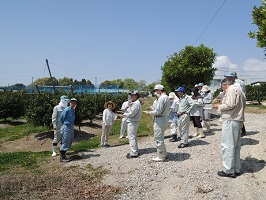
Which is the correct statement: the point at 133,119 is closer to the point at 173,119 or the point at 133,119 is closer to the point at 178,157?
the point at 178,157

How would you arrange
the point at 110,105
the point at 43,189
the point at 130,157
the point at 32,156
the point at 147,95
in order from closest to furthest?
the point at 43,189
the point at 130,157
the point at 32,156
the point at 110,105
the point at 147,95

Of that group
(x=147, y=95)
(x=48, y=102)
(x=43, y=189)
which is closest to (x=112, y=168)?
(x=43, y=189)

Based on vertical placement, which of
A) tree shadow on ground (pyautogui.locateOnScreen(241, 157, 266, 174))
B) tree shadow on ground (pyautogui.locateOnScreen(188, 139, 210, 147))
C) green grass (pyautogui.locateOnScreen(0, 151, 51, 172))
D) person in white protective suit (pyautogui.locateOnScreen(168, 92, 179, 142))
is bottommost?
green grass (pyautogui.locateOnScreen(0, 151, 51, 172))

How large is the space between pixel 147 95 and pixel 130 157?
68.3m

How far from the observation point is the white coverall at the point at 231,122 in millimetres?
5336

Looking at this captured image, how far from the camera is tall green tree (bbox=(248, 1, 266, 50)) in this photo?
5.04 meters

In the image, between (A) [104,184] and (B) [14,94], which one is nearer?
(A) [104,184]

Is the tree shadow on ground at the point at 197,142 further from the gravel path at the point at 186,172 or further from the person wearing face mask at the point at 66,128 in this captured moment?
the person wearing face mask at the point at 66,128

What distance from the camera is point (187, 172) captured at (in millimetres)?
6031

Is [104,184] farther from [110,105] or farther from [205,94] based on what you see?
[205,94]

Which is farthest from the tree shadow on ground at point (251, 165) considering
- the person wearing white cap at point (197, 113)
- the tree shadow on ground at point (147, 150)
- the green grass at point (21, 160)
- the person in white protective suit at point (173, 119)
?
the green grass at point (21, 160)

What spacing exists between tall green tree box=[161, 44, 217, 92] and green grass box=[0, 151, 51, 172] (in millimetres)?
9846

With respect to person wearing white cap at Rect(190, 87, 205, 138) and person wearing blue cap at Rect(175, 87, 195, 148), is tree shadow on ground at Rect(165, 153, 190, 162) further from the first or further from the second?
person wearing white cap at Rect(190, 87, 205, 138)

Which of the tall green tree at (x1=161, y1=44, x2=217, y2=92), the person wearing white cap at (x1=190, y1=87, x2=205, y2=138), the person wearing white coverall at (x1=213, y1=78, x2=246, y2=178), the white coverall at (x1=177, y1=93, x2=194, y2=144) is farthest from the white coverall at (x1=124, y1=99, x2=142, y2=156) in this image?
the tall green tree at (x1=161, y1=44, x2=217, y2=92)
